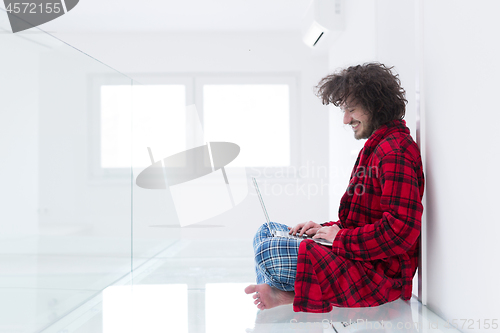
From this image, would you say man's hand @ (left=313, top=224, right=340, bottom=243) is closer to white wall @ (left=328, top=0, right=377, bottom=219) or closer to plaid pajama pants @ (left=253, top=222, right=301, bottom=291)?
plaid pajama pants @ (left=253, top=222, right=301, bottom=291)

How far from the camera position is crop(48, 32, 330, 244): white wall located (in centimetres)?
404

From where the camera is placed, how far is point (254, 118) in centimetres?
411

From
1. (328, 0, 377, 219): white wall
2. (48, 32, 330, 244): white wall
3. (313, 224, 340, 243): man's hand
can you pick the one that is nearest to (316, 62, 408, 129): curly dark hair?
(313, 224, 340, 243): man's hand

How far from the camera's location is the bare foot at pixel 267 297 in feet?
4.74

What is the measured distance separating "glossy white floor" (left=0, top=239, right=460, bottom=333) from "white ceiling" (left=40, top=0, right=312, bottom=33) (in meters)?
2.39

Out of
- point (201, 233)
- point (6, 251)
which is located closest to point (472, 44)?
point (6, 251)

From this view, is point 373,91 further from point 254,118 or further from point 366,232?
point 254,118

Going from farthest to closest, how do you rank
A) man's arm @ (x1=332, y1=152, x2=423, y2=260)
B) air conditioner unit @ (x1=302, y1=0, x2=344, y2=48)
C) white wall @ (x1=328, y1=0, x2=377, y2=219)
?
1. air conditioner unit @ (x1=302, y1=0, x2=344, y2=48)
2. white wall @ (x1=328, y1=0, x2=377, y2=219)
3. man's arm @ (x1=332, y1=152, x2=423, y2=260)

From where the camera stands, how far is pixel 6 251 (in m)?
1.28

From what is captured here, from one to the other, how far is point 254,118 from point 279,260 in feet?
9.27

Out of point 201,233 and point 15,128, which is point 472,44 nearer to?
point 15,128

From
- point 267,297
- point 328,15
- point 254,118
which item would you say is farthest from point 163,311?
point 254,118

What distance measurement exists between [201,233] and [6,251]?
276cm

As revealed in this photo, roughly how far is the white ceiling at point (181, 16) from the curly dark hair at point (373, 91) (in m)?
2.14
